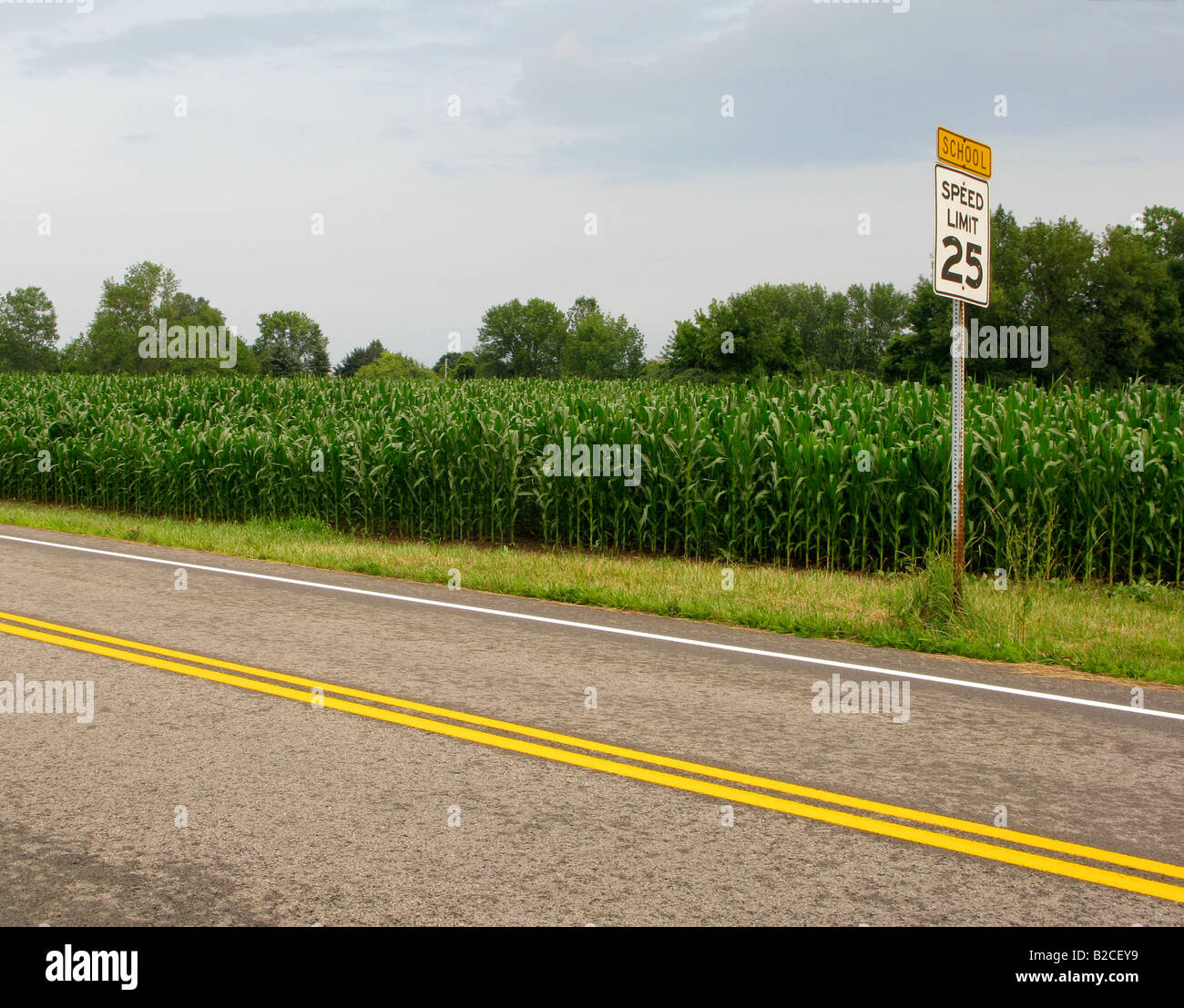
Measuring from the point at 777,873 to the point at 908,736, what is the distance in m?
2.30

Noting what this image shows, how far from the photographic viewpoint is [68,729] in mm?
6148

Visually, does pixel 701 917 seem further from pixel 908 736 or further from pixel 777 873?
pixel 908 736

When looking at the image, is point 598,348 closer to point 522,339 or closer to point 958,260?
point 522,339

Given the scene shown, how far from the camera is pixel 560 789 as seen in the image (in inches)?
204

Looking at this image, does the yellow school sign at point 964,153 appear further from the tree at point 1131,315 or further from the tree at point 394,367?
the tree at point 394,367

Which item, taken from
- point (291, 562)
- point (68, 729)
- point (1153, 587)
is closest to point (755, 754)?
point (68, 729)

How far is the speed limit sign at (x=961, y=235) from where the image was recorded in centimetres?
905

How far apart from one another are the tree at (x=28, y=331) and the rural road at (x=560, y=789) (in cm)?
12827

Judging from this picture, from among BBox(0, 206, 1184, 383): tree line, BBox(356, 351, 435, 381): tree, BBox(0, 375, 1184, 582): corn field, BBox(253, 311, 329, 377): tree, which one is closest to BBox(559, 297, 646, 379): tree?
BBox(0, 206, 1184, 383): tree line

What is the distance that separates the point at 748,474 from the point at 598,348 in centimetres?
11684

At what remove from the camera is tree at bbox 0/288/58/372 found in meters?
121

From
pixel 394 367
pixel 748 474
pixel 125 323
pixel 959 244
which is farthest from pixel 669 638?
pixel 394 367

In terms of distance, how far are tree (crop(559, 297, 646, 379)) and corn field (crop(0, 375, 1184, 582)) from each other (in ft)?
348

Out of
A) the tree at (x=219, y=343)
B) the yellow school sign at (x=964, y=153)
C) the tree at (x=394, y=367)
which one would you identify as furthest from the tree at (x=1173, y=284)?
the tree at (x=394, y=367)
